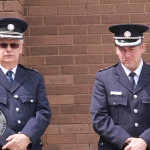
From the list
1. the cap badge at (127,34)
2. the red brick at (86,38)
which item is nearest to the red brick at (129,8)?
the red brick at (86,38)

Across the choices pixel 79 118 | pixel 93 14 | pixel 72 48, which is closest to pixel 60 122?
pixel 79 118

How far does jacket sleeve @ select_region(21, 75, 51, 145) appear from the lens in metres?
4.69

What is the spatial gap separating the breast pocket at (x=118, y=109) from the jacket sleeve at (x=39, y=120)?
0.57m

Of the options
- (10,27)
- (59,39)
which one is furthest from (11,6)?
(10,27)

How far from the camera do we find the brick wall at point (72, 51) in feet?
20.6

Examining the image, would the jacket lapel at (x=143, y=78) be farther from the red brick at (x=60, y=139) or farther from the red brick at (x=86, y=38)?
the red brick at (x=60, y=139)

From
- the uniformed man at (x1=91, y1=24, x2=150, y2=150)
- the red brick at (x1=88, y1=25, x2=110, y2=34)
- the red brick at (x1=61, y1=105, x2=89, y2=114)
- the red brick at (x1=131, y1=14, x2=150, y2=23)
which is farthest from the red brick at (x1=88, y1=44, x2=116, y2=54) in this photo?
the uniformed man at (x1=91, y1=24, x2=150, y2=150)

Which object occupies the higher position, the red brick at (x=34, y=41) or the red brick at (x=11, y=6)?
the red brick at (x=11, y=6)

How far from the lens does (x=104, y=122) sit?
4.74 metres

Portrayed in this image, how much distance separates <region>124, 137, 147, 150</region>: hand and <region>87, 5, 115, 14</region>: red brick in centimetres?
206

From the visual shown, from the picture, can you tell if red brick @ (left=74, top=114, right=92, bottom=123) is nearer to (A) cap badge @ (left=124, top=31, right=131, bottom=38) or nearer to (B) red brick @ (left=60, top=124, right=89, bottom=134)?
(B) red brick @ (left=60, top=124, right=89, bottom=134)

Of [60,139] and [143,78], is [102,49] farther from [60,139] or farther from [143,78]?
[143,78]

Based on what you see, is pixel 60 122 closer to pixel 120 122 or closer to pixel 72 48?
pixel 72 48

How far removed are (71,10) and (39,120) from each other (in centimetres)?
192
